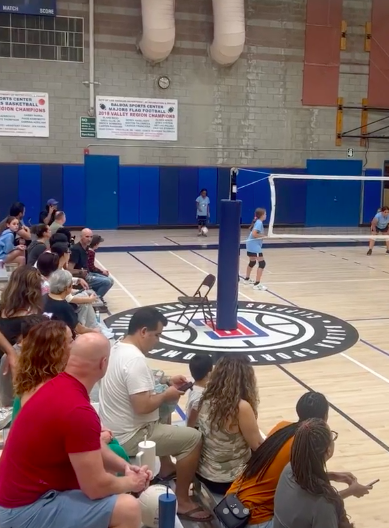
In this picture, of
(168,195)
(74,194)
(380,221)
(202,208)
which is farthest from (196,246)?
(380,221)

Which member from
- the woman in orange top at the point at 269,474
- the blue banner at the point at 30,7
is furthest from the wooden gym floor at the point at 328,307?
the blue banner at the point at 30,7

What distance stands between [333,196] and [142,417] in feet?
72.0

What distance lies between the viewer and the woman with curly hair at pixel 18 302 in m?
6.16

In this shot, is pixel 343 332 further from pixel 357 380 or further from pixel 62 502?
pixel 62 502

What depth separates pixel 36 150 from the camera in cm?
2275

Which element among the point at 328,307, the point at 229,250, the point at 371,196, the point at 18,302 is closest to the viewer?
the point at 18,302

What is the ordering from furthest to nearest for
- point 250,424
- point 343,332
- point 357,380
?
point 343,332 → point 357,380 → point 250,424

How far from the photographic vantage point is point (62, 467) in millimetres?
3340

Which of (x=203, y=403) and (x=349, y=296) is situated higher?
(x=203, y=403)

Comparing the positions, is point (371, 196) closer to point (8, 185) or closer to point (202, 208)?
point (202, 208)

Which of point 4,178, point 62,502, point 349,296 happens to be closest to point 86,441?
point 62,502

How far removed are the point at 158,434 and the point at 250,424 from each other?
690 millimetres

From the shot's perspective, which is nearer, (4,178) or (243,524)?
(243,524)

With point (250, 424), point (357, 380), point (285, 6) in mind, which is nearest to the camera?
point (250, 424)
